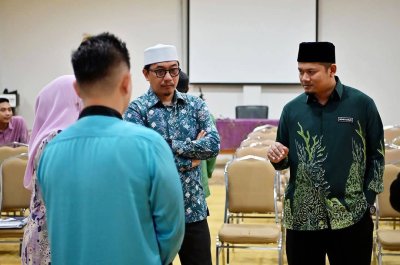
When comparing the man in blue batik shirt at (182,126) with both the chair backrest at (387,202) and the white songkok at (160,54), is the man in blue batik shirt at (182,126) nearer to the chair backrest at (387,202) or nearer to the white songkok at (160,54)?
the white songkok at (160,54)

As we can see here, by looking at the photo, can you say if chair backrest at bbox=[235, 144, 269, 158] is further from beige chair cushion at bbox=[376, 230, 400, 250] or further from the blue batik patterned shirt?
the blue batik patterned shirt

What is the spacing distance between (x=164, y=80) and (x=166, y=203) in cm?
139

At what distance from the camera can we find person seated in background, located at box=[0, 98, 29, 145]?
704 cm

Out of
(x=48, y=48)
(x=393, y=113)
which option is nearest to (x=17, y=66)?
(x=48, y=48)

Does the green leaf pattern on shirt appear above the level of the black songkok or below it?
below

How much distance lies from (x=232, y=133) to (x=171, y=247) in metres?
9.20

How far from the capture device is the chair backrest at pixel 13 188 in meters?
5.34

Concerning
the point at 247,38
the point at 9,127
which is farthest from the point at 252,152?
the point at 247,38

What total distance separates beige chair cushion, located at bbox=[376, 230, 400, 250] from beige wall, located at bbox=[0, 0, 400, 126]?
8.57 m

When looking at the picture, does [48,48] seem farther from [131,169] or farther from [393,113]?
[131,169]

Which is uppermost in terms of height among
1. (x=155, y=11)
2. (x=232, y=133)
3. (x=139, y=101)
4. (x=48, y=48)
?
(x=155, y=11)

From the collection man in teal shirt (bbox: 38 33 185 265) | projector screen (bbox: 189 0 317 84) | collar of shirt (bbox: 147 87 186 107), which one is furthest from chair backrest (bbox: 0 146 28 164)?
projector screen (bbox: 189 0 317 84)

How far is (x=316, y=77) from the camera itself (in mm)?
2896

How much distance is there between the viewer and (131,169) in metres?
1.62
